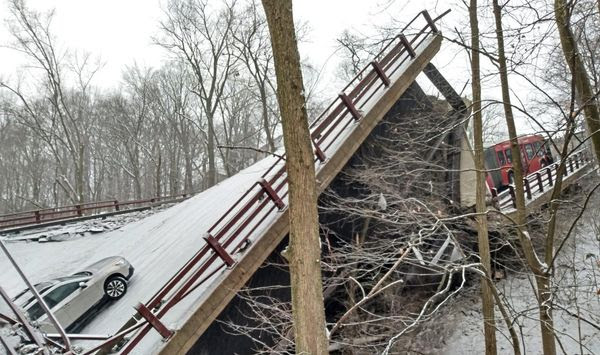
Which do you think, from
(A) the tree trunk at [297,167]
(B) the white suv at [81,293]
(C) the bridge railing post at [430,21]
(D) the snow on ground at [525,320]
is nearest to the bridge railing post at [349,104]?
(C) the bridge railing post at [430,21]

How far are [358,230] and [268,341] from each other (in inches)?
109

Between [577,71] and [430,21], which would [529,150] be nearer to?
[430,21]

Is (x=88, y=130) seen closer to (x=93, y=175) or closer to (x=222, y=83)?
(x=93, y=175)

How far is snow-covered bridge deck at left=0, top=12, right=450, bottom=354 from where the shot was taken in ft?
17.5

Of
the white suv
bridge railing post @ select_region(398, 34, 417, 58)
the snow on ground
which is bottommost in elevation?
the snow on ground

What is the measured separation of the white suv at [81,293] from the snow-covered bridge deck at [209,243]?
0.99 ft

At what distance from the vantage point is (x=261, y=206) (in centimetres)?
595

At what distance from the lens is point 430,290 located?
32.1 feet

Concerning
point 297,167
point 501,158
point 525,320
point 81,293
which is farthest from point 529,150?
point 81,293

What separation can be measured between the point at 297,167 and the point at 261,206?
2.59 meters

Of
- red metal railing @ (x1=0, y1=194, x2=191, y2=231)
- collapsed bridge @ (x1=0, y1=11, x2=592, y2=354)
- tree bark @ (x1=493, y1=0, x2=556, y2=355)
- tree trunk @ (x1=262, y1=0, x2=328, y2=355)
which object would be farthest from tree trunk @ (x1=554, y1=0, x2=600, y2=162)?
red metal railing @ (x1=0, y1=194, x2=191, y2=231)

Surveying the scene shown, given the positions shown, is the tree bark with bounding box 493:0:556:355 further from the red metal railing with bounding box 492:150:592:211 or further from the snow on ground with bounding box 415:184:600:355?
the red metal railing with bounding box 492:150:592:211

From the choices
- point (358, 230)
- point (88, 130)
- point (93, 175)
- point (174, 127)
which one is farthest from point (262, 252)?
point (93, 175)

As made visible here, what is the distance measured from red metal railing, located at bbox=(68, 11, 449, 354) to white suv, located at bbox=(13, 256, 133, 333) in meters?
2.19
